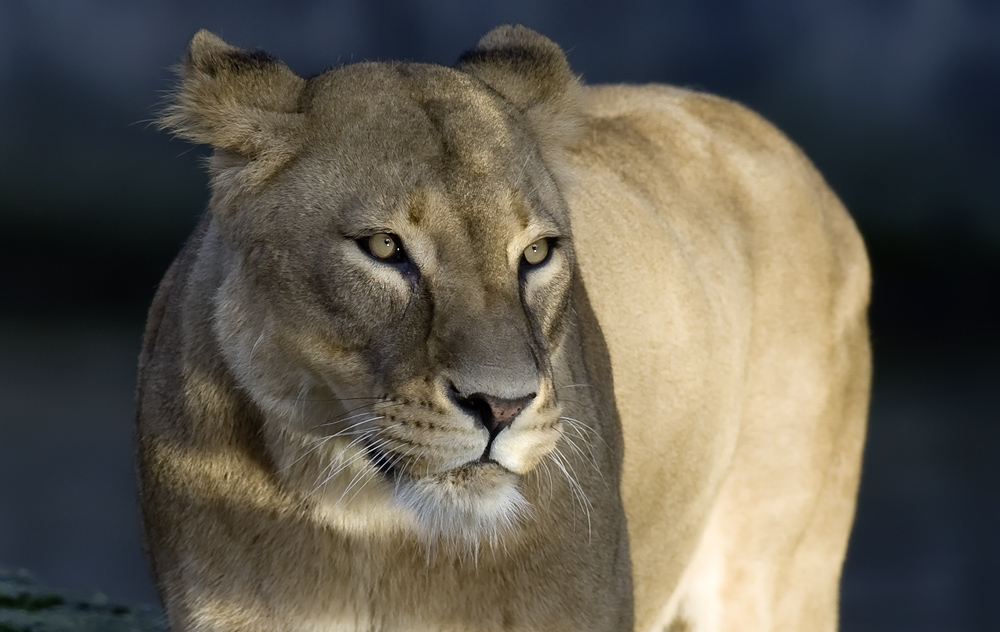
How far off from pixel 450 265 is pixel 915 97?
7.27 metres

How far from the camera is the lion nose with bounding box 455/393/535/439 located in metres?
2.21

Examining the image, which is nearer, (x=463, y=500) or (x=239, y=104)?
(x=463, y=500)

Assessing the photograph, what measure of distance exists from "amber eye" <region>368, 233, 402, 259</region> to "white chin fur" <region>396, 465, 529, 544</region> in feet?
1.24

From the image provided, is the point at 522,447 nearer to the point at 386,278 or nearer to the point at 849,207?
the point at 386,278

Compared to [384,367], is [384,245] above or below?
above

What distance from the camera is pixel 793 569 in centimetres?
434

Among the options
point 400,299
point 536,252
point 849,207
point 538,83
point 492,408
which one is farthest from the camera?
point 849,207

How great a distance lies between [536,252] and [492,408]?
388 mm

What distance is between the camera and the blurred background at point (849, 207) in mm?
8227

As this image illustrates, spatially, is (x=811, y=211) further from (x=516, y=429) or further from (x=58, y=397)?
(x=58, y=397)

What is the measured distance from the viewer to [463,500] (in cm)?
234

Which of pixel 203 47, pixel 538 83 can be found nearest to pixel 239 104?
pixel 203 47

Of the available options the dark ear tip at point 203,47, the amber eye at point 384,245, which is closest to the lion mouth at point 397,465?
the amber eye at point 384,245

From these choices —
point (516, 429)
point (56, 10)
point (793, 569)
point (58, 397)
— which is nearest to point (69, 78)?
point (56, 10)
